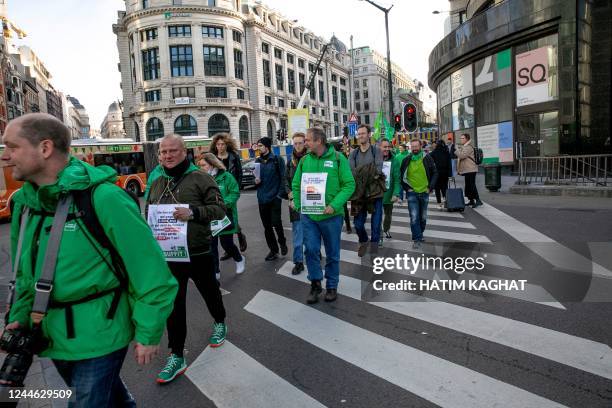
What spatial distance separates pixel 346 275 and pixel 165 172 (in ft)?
10.6

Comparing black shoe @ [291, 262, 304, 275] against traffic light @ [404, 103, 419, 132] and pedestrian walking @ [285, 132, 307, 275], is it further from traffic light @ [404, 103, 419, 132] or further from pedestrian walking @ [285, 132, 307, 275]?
traffic light @ [404, 103, 419, 132]

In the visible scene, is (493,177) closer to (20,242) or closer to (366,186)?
(366,186)

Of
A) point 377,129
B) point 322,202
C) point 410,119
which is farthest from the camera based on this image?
point 377,129

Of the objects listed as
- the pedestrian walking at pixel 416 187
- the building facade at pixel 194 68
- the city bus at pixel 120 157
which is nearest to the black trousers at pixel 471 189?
the pedestrian walking at pixel 416 187

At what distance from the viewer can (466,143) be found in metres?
11.7

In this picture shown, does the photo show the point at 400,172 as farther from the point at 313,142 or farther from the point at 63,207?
the point at 63,207

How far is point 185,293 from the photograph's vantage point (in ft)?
11.6

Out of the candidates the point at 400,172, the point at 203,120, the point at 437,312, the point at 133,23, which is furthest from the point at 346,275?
the point at 133,23

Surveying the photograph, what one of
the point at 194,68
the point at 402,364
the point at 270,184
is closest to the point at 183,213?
the point at 402,364

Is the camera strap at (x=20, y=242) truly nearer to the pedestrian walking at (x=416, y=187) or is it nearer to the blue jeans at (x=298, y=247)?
the blue jeans at (x=298, y=247)

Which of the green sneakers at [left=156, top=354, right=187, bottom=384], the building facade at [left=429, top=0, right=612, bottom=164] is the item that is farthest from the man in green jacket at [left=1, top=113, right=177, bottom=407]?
the building facade at [left=429, top=0, right=612, bottom=164]

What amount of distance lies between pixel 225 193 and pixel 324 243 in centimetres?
169

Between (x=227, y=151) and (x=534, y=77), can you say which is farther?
(x=534, y=77)

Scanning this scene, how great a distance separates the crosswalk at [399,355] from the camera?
9.80ft
